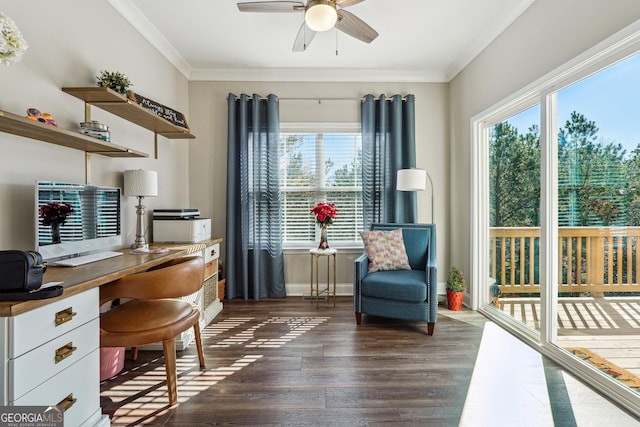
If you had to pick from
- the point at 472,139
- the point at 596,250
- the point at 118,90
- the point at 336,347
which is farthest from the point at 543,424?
the point at 118,90

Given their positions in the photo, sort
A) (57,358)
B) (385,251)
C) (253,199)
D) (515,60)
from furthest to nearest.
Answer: (253,199) → (385,251) → (515,60) → (57,358)

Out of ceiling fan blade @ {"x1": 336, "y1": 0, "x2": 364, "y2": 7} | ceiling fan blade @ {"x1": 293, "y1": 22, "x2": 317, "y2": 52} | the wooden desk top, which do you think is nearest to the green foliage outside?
ceiling fan blade @ {"x1": 336, "y1": 0, "x2": 364, "y2": 7}

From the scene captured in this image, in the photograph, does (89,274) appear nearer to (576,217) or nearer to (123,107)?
(123,107)

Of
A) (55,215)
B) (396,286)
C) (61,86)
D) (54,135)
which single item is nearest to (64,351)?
(55,215)

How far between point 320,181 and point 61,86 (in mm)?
2732

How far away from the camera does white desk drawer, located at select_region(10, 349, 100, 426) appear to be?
1.24 metres

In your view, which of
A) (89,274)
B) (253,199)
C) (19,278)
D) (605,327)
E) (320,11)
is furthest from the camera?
(253,199)

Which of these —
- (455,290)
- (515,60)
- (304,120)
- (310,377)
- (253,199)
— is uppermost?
(515,60)

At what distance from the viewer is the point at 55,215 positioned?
72.0 inches

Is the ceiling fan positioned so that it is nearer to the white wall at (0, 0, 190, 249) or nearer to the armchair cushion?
the white wall at (0, 0, 190, 249)

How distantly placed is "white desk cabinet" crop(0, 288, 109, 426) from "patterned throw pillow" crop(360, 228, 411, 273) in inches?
96.3

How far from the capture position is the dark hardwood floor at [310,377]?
1829 mm

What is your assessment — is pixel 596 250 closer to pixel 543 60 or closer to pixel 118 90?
pixel 543 60

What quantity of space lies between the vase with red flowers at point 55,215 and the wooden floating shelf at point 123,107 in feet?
2.58
